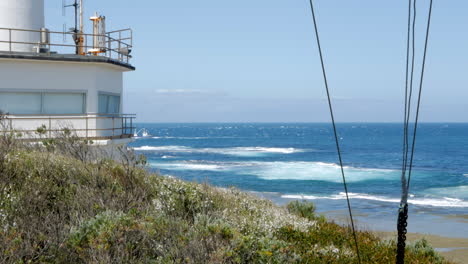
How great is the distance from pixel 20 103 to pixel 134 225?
12547 mm

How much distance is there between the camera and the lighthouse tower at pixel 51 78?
1739cm

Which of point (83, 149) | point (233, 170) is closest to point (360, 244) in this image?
point (83, 149)

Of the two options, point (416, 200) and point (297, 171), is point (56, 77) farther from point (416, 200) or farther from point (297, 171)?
point (297, 171)

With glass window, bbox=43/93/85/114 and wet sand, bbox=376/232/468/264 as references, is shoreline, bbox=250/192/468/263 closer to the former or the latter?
wet sand, bbox=376/232/468/264

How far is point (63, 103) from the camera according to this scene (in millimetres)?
18219

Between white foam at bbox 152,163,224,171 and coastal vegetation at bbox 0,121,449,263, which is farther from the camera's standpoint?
white foam at bbox 152,163,224,171

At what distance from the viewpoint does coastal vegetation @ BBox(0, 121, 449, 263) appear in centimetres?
638

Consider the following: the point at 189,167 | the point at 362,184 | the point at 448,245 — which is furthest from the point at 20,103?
the point at 189,167

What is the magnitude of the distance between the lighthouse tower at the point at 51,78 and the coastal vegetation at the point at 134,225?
4672mm

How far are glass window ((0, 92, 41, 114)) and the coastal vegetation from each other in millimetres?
4619

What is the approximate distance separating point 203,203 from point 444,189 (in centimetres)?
3190

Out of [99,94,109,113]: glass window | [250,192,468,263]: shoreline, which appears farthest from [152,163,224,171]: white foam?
[99,94,109,113]: glass window

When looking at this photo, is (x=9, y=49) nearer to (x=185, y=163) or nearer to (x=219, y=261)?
(x=219, y=261)

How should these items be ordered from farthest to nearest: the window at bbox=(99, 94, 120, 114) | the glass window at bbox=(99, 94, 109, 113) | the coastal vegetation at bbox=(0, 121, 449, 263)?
1. the window at bbox=(99, 94, 120, 114)
2. the glass window at bbox=(99, 94, 109, 113)
3. the coastal vegetation at bbox=(0, 121, 449, 263)
